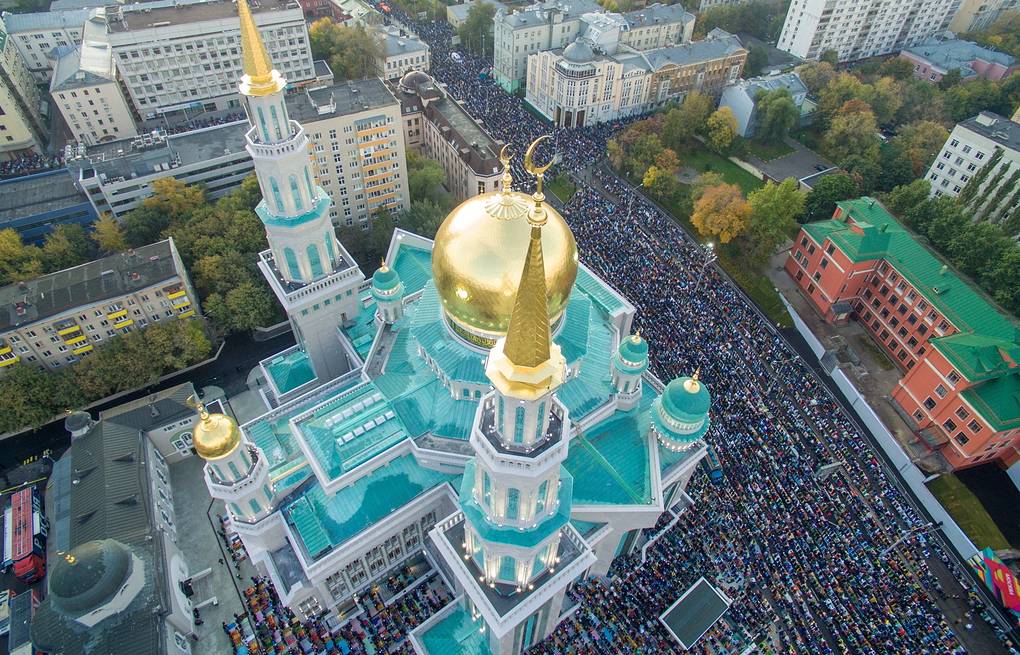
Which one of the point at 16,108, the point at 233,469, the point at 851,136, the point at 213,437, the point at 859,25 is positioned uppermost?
the point at 213,437

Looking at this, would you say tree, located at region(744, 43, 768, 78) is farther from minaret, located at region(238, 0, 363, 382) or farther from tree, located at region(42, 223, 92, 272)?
tree, located at region(42, 223, 92, 272)

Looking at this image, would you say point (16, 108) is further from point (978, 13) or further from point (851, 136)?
point (978, 13)

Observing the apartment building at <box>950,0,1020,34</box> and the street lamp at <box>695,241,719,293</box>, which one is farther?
the apartment building at <box>950,0,1020,34</box>

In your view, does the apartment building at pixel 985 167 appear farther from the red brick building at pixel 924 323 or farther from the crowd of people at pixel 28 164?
the crowd of people at pixel 28 164

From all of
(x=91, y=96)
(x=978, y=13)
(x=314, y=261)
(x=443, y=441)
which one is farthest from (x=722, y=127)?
(x=91, y=96)

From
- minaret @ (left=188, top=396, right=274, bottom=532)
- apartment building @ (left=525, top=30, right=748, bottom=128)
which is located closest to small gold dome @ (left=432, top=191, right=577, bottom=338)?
minaret @ (left=188, top=396, right=274, bottom=532)
